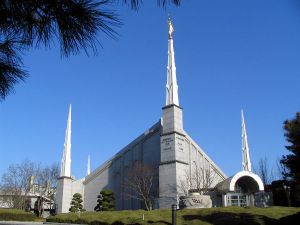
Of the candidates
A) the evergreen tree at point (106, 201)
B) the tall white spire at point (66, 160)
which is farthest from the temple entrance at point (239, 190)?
the tall white spire at point (66, 160)

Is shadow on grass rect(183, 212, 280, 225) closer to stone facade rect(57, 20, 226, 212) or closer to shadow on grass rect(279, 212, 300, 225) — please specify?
shadow on grass rect(279, 212, 300, 225)

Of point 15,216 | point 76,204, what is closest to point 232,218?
point 15,216

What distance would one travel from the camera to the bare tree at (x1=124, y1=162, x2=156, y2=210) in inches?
1608

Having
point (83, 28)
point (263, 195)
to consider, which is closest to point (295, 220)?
point (83, 28)

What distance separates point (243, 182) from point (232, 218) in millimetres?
19055

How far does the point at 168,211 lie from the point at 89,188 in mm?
23822

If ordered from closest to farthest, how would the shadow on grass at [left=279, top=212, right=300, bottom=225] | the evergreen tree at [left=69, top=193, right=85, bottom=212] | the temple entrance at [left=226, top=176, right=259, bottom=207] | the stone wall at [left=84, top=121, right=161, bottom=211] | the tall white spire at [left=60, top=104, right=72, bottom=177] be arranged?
1. the shadow on grass at [left=279, top=212, right=300, bottom=225]
2. the temple entrance at [left=226, top=176, right=259, bottom=207]
3. the evergreen tree at [left=69, top=193, right=85, bottom=212]
4. the stone wall at [left=84, top=121, right=161, bottom=211]
5. the tall white spire at [left=60, top=104, right=72, bottom=177]

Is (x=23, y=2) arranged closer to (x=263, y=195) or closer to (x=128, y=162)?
(x=263, y=195)

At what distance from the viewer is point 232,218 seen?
20.2m

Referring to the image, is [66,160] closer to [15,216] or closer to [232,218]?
[15,216]

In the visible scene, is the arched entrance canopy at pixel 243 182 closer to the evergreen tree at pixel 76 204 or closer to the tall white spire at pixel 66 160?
the evergreen tree at pixel 76 204

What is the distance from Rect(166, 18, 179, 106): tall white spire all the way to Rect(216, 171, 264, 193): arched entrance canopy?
32.3ft

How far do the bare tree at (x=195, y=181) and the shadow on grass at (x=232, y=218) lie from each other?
13.2 m

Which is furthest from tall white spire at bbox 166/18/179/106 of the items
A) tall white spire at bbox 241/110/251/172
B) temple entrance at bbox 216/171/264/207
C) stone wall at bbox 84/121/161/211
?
tall white spire at bbox 241/110/251/172
